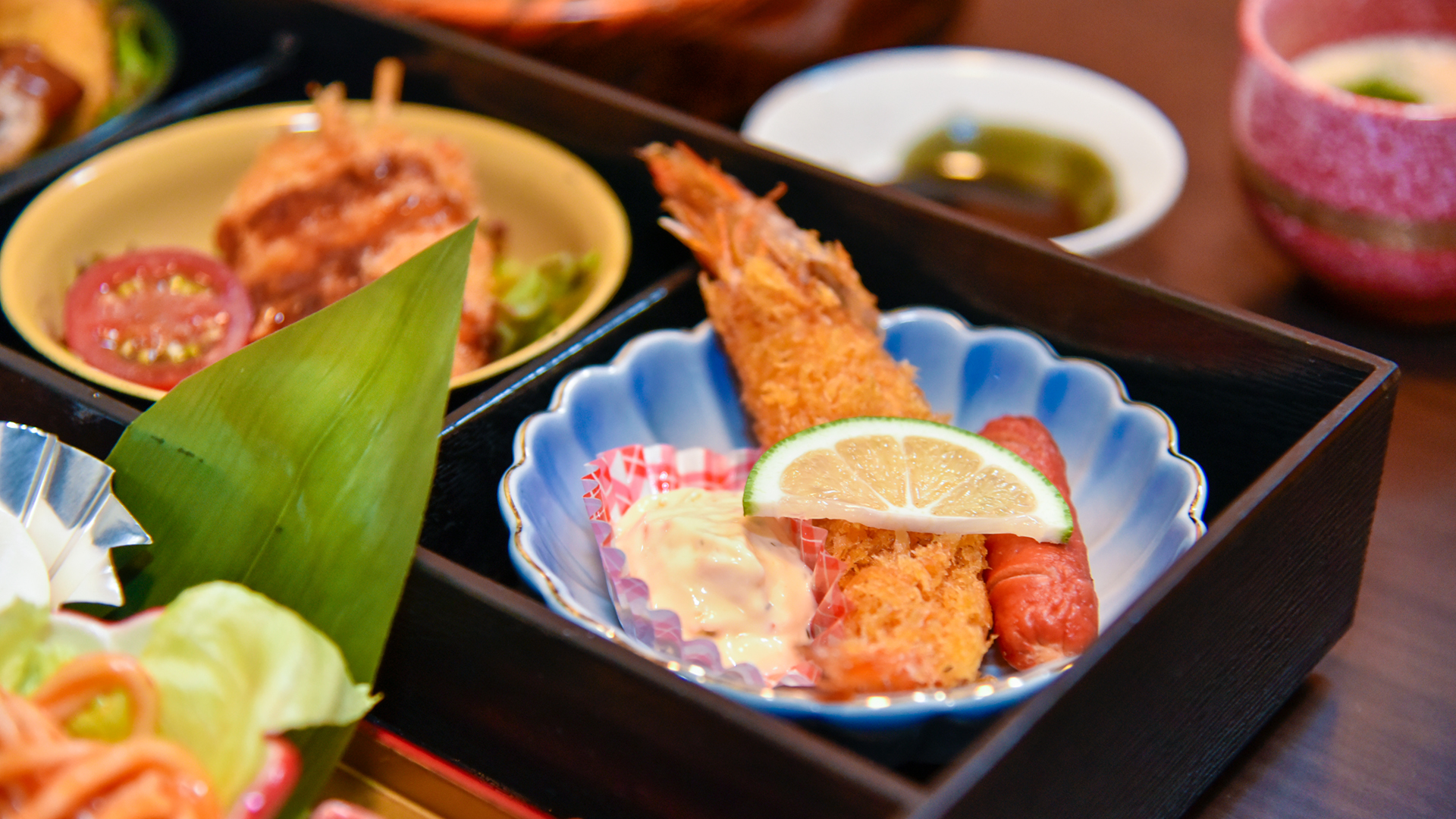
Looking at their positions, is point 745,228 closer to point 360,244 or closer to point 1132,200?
point 360,244

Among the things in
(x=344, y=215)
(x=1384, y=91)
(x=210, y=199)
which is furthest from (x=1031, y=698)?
(x=210, y=199)

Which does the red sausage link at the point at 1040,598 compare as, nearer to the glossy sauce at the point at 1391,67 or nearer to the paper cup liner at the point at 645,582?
the paper cup liner at the point at 645,582

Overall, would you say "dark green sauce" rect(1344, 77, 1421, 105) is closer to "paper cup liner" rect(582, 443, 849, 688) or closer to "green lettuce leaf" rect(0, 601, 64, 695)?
"paper cup liner" rect(582, 443, 849, 688)

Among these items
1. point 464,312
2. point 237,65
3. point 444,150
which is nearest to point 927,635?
point 464,312

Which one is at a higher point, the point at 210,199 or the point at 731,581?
the point at 210,199

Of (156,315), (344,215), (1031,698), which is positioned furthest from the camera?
(344,215)

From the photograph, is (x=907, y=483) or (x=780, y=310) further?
(x=780, y=310)

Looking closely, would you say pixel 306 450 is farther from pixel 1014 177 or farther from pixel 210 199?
pixel 1014 177
